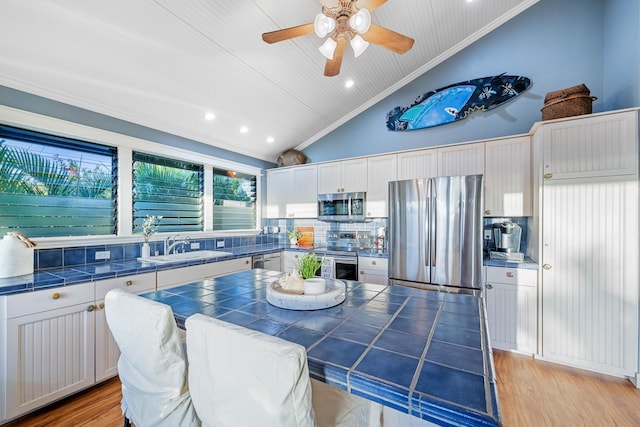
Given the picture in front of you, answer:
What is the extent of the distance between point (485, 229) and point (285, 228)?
3.04 meters

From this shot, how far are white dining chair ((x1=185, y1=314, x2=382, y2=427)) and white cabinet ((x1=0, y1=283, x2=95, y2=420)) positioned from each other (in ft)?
5.37

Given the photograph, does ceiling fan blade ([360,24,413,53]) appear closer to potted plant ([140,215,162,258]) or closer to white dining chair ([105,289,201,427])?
white dining chair ([105,289,201,427])

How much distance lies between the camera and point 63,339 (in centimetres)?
187

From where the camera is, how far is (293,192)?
14.5 ft

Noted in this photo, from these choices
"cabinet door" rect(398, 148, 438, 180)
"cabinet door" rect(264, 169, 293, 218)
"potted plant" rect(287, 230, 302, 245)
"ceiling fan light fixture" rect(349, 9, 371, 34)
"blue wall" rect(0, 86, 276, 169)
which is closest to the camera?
"ceiling fan light fixture" rect(349, 9, 371, 34)

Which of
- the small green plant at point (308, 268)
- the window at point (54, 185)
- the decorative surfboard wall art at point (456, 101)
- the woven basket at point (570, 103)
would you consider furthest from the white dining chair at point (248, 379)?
the decorative surfboard wall art at point (456, 101)

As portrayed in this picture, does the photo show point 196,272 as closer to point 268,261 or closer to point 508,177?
point 268,261

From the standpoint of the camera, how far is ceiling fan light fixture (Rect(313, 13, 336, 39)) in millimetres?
1726

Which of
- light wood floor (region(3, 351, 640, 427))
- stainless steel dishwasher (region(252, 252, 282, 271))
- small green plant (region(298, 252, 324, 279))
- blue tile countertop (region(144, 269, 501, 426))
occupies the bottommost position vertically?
light wood floor (region(3, 351, 640, 427))

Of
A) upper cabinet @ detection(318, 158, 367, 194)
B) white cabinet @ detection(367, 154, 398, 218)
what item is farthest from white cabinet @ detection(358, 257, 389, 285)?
upper cabinet @ detection(318, 158, 367, 194)

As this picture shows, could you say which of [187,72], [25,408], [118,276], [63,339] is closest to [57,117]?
[187,72]

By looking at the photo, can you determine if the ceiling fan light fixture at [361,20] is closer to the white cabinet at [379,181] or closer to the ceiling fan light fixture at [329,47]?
the ceiling fan light fixture at [329,47]

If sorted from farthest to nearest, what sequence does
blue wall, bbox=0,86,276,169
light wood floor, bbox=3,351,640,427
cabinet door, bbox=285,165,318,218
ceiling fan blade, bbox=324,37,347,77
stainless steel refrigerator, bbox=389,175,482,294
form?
1. cabinet door, bbox=285,165,318,218
2. stainless steel refrigerator, bbox=389,175,482,294
3. blue wall, bbox=0,86,276,169
4. ceiling fan blade, bbox=324,37,347,77
5. light wood floor, bbox=3,351,640,427

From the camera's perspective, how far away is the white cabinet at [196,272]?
97.4 inches
